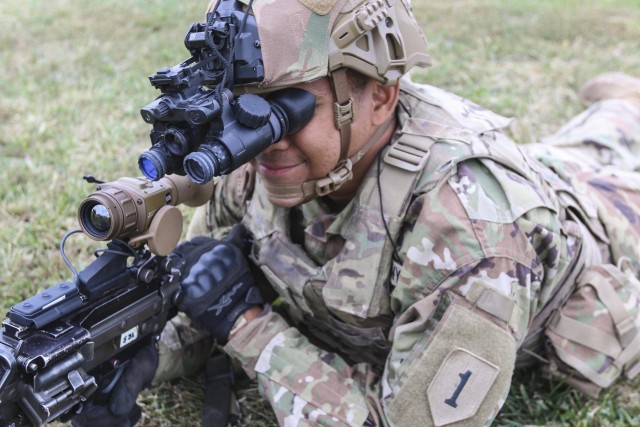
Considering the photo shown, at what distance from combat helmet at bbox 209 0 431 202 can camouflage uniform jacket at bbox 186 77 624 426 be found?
28cm

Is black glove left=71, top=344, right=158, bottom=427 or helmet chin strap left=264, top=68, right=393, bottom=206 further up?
helmet chin strap left=264, top=68, right=393, bottom=206

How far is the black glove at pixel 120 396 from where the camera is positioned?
232 centimetres

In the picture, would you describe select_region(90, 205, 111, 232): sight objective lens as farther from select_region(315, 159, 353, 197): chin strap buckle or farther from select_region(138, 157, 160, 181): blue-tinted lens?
select_region(315, 159, 353, 197): chin strap buckle

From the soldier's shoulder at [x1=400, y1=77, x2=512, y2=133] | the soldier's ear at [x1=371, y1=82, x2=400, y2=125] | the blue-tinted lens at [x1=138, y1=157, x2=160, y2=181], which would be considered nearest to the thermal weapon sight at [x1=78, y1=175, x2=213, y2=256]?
the blue-tinted lens at [x1=138, y1=157, x2=160, y2=181]

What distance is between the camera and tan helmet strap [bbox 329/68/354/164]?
2264 millimetres

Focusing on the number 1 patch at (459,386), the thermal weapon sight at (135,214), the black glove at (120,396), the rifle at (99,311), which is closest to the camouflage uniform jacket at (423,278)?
the number 1 patch at (459,386)

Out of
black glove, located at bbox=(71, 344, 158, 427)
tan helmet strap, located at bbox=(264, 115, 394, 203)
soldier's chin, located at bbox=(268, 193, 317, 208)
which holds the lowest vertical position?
black glove, located at bbox=(71, 344, 158, 427)

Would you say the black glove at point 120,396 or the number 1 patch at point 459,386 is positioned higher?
the black glove at point 120,396

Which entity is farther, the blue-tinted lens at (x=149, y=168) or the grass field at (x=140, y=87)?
the grass field at (x=140, y=87)

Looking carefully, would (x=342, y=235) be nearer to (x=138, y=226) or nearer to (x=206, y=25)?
(x=138, y=226)

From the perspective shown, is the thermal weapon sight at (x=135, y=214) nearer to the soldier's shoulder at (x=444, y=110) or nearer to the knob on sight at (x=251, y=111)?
the knob on sight at (x=251, y=111)

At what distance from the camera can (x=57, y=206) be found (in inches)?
156

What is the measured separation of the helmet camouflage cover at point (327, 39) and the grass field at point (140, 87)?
1.50 m

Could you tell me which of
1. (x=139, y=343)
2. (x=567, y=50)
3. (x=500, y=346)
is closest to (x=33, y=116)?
(x=139, y=343)
